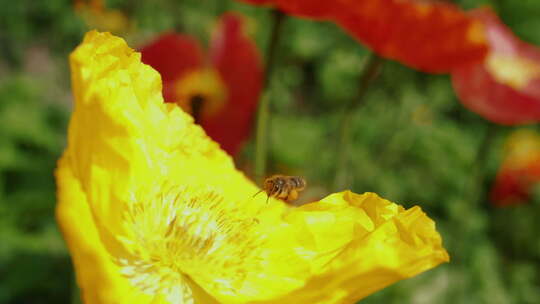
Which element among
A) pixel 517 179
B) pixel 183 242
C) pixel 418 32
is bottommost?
pixel 517 179

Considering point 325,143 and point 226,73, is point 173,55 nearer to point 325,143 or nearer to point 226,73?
point 226,73

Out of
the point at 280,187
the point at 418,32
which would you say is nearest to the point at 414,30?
the point at 418,32

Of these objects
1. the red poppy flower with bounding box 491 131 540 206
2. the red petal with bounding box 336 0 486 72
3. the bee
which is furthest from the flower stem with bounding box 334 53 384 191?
the red poppy flower with bounding box 491 131 540 206

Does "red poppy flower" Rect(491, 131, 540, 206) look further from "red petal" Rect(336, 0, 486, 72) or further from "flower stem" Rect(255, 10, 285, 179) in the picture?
"flower stem" Rect(255, 10, 285, 179)

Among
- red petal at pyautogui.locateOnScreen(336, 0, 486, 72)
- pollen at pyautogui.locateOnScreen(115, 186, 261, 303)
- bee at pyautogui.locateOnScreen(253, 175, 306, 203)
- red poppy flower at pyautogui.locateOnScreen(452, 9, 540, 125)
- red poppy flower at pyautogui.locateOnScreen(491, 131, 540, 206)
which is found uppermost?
red petal at pyautogui.locateOnScreen(336, 0, 486, 72)

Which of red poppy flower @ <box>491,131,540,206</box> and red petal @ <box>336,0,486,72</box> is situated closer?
red petal @ <box>336,0,486,72</box>

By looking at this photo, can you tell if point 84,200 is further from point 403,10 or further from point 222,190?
point 403,10
